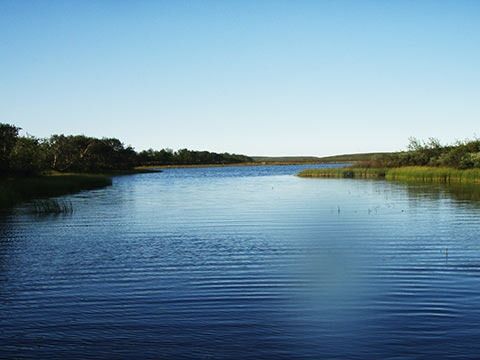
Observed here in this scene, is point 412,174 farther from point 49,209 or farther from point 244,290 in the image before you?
point 244,290

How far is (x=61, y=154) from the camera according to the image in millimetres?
96250

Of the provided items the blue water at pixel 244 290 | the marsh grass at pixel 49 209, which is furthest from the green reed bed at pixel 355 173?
the blue water at pixel 244 290

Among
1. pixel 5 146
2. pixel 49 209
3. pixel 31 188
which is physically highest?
pixel 5 146

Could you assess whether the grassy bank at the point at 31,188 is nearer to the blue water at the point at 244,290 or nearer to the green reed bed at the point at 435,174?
the blue water at the point at 244,290

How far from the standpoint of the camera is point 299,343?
33.7 feet

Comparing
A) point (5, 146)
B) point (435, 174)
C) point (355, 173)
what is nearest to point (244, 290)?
point (5, 146)

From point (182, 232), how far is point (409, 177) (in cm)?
4864

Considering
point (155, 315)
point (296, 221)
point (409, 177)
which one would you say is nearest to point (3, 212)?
point (296, 221)

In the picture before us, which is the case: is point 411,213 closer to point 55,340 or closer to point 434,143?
point 55,340

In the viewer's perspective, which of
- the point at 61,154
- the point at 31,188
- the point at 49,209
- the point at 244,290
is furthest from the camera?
the point at 61,154

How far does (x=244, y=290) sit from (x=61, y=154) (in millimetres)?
87296

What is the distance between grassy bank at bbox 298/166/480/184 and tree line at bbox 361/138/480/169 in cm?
185

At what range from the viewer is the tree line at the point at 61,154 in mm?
52938

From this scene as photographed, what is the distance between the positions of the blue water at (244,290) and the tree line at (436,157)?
123 feet
